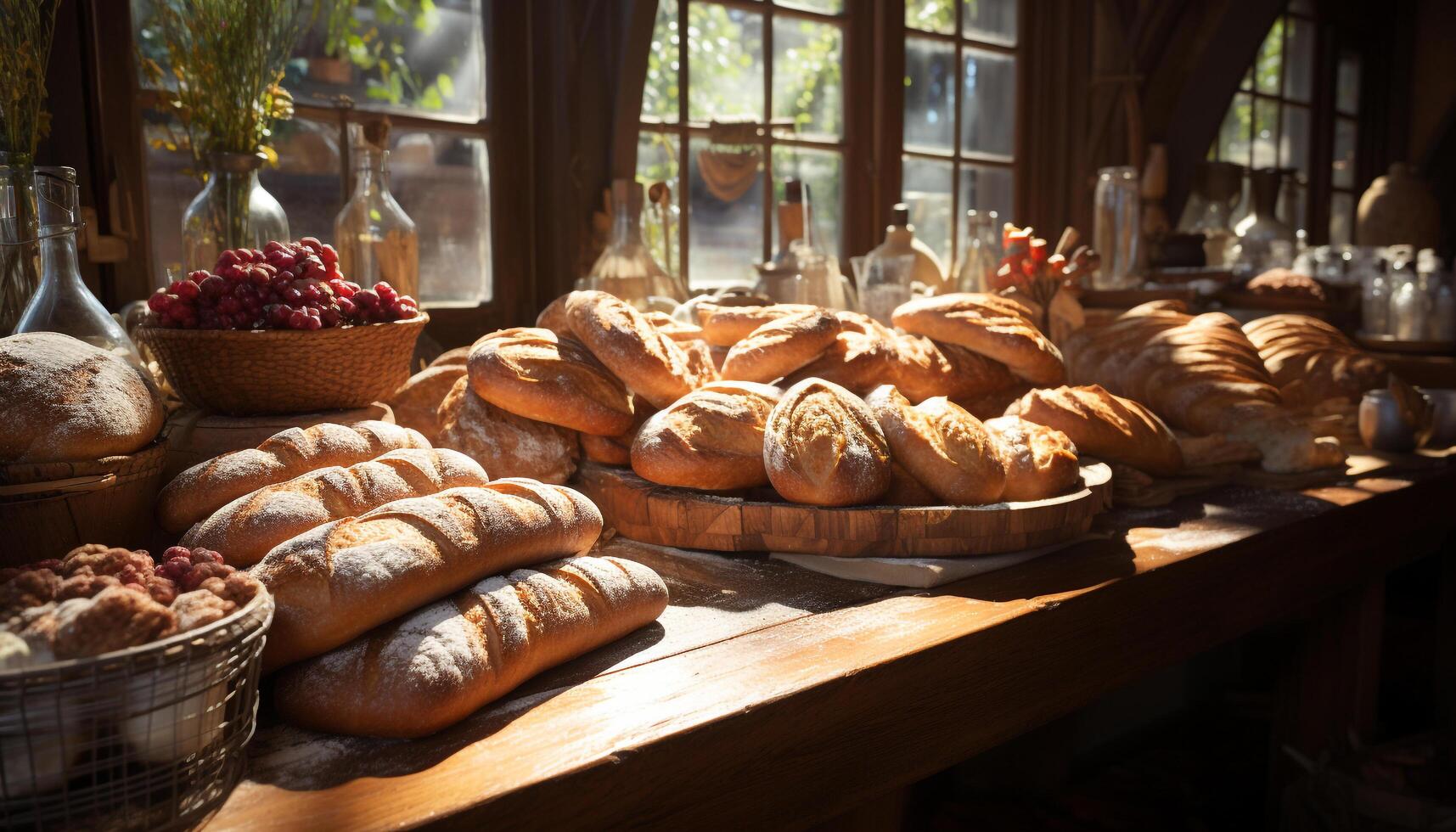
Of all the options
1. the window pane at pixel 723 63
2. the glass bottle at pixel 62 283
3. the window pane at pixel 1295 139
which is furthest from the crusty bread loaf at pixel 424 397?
the window pane at pixel 1295 139

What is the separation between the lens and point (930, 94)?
12.8 feet

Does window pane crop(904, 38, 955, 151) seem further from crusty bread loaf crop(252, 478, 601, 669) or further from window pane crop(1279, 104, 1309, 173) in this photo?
crusty bread loaf crop(252, 478, 601, 669)

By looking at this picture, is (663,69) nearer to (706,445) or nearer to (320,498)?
(706,445)

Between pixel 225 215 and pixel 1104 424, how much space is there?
163 centimetres

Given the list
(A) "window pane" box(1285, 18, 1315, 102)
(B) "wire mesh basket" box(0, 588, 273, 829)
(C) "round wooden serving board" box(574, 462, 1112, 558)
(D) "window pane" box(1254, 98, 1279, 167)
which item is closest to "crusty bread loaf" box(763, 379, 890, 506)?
(C) "round wooden serving board" box(574, 462, 1112, 558)

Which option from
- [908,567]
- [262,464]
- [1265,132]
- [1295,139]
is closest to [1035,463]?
[908,567]

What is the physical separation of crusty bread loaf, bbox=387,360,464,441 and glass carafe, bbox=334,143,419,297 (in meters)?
0.25

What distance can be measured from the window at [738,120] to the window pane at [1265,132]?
9.68ft

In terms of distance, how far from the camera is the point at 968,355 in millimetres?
2064

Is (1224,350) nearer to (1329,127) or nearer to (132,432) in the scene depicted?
(132,432)

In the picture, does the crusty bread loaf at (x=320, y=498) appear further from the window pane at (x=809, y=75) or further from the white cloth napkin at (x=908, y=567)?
the window pane at (x=809, y=75)

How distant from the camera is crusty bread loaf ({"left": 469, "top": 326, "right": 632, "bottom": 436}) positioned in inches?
65.4

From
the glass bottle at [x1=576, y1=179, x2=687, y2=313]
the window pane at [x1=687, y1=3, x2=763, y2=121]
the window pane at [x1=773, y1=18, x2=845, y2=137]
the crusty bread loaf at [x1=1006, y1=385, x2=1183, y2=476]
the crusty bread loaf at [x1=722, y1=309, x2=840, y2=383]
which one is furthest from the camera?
the window pane at [x1=773, y1=18, x2=845, y2=137]

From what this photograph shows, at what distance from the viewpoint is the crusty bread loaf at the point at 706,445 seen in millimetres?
1577
